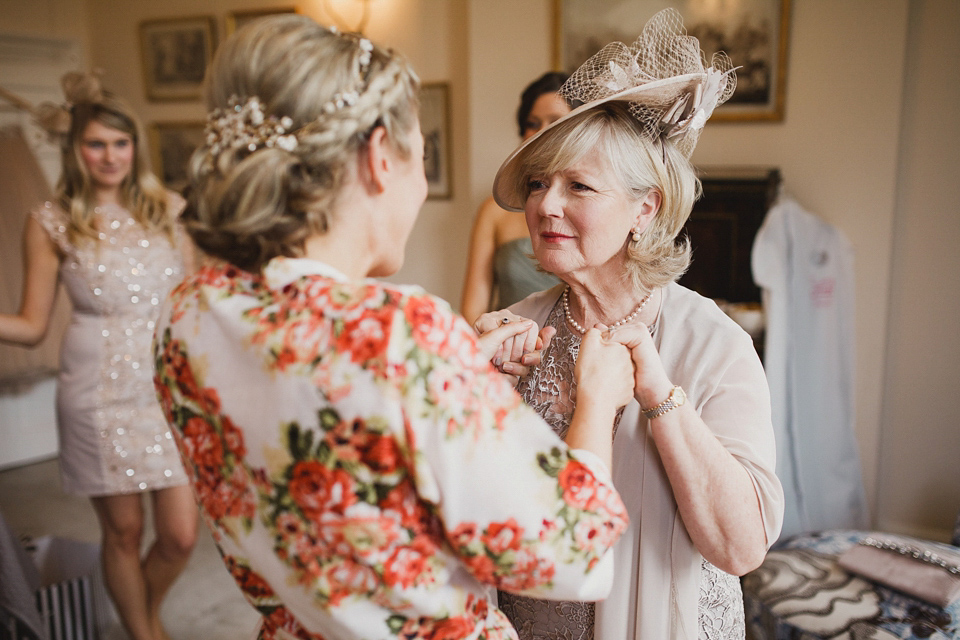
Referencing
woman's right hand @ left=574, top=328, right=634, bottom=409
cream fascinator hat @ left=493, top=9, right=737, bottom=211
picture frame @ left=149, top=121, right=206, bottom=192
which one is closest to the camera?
woman's right hand @ left=574, top=328, right=634, bottom=409

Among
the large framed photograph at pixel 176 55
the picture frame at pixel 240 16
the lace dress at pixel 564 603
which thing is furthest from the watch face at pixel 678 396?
the large framed photograph at pixel 176 55

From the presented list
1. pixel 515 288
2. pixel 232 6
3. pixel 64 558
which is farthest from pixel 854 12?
pixel 64 558

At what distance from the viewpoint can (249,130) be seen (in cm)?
79

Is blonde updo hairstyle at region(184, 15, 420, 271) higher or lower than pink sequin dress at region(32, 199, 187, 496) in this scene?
higher

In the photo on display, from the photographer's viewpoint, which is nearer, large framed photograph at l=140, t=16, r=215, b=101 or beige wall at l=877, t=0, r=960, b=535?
beige wall at l=877, t=0, r=960, b=535

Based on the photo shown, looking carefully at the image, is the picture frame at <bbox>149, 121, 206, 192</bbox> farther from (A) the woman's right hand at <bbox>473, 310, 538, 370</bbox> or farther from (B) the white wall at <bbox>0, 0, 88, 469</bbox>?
(A) the woman's right hand at <bbox>473, 310, 538, 370</bbox>

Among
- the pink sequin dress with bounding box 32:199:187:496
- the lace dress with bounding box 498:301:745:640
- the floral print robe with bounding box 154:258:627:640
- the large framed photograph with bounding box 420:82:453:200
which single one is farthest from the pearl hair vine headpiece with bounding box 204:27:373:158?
the large framed photograph with bounding box 420:82:453:200

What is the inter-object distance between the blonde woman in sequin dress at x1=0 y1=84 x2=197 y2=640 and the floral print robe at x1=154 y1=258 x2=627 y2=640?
1.83m

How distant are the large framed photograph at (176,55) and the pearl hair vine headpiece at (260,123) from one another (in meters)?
4.38

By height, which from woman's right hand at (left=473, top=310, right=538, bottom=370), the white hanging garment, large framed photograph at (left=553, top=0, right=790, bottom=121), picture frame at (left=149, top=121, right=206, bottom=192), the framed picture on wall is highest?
the framed picture on wall

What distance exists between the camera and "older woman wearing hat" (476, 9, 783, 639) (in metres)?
1.10

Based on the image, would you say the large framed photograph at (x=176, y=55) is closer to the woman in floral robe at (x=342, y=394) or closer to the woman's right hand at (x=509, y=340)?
the woman's right hand at (x=509, y=340)

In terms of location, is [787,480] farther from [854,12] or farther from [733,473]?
[733,473]

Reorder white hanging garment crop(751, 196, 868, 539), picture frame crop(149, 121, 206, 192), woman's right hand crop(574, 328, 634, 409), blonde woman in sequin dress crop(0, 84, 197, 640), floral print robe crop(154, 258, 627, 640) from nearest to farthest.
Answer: floral print robe crop(154, 258, 627, 640)
woman's right hand crop(574, 328, 634, 409)
blonde woman in sequin dress crop(0, 84, 197, 640)
white hanging garment crop(751, 196, 868, 539)
picture frame crop(149, 121, 206, 192)
